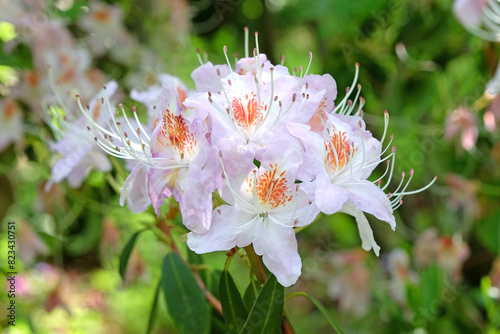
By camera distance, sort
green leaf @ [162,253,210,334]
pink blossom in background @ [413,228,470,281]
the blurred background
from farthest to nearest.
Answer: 1. pink blossom in background @ [413,228,470,281]
2. the blurred background
3. green leaf @ [162,253,210,334]

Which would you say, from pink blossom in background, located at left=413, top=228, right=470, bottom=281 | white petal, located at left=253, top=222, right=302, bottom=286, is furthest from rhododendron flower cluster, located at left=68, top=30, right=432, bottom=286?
pink blossom in background, located at left=413, top=228, right=470, bottom=281

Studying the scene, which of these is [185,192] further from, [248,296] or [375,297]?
[375,297]

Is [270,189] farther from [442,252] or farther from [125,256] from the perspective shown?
[442,252]

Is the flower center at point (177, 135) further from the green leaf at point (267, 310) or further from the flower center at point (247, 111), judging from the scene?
the green leaf at point (267, 310)

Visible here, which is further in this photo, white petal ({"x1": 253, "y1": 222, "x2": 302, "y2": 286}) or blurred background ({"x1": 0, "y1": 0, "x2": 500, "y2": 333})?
blurred background ({"x1": 0, "y1": 0, "x2": 500, "y2": 333})

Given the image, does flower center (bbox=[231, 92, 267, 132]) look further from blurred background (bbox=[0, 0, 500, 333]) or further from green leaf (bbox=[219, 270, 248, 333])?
blurred background (bbox=[0, 0, 500, 333])

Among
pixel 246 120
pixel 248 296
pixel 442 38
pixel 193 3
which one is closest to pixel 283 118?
pixel 246 120

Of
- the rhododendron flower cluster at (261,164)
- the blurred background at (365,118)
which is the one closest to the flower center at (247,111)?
the rhododendron flower cluster at (261,164)
